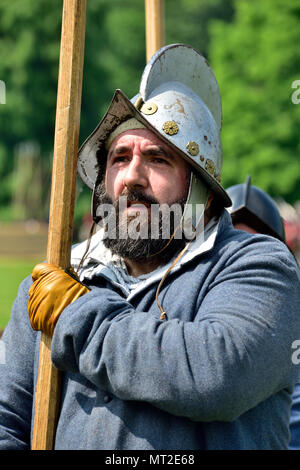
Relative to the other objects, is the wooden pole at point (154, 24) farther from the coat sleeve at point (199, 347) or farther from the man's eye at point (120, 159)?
the coat sleeve at point (199, 347)

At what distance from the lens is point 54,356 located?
246cm

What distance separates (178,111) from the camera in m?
2.88

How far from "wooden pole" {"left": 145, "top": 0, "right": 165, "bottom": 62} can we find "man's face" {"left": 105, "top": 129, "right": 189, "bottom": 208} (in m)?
1.02

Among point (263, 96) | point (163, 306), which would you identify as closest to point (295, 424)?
point (163, 306)

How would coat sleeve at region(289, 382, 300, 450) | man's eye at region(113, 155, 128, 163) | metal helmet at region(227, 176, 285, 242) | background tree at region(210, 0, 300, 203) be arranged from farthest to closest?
background tree at region(210, 0, 300, 203) → metal helmet at region(227, 176, 285, 242) → coat sleeve at region(289, 382, 300, 450) → man's eye at region(113, 155, 128, 163)

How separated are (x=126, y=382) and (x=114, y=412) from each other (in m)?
0.21

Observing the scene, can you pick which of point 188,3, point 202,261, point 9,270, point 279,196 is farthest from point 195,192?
point 188,3

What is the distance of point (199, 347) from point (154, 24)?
212 centimetres

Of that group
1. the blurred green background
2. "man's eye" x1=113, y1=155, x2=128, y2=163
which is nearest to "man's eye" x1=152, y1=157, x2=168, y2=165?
"man's eye" x1=113, y1=155, x2=128, y2=163

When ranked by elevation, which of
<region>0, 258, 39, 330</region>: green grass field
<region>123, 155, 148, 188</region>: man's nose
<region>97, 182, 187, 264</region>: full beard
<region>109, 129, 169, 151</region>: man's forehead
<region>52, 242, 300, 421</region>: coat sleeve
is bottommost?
<region>0, 258, 39, 330</region>: green grass field

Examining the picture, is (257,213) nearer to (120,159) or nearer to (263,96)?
(120,159)

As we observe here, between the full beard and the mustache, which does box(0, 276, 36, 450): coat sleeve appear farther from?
the mustache

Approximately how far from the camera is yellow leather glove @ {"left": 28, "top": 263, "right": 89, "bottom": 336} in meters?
2.51

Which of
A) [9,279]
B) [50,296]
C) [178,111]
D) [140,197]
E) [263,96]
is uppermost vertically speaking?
[263,96]
